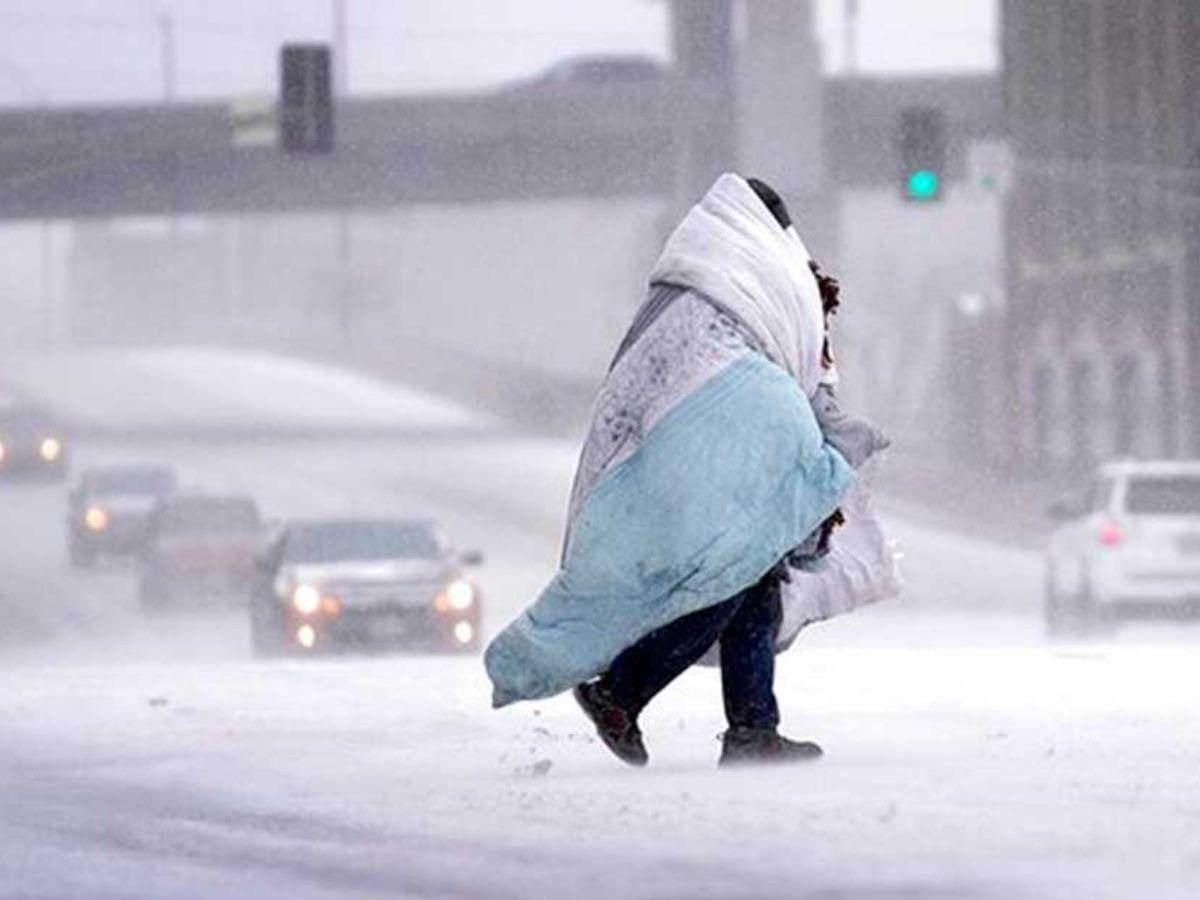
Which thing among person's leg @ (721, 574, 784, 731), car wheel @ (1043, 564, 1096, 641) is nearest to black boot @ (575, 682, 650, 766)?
person's leg @ (721, 574, 784, 731)

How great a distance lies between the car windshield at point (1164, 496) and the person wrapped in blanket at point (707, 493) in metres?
24.6

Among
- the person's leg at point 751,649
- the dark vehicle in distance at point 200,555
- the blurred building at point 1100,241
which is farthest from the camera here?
the blurred building at point 1100,241

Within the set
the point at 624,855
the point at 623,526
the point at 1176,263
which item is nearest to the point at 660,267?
the point at 623,526

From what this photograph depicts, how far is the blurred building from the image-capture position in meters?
76.2

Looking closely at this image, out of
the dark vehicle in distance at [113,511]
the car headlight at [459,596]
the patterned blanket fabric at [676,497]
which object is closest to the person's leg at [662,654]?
the patterned blanket fabric at [676,497]

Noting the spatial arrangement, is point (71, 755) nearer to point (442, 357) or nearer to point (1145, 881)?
point (1145, 881)

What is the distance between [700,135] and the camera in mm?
98625

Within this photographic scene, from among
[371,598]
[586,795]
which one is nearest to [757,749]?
[586,795]

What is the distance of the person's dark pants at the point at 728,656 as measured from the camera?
10312 mm

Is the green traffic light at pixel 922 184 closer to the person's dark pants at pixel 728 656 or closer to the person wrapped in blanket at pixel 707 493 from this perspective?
the person wrapped in blanket at pixel 707 493

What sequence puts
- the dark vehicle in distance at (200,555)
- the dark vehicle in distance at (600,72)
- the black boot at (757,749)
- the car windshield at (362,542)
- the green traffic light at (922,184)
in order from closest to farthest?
1. the black boot at (757,749)
2. the car windshield at (362,542)
3. the dark vehicle in distance at (200,555)
4. the green traffic light at (922,184)
5. the dark vehicle in distance at (600,72)

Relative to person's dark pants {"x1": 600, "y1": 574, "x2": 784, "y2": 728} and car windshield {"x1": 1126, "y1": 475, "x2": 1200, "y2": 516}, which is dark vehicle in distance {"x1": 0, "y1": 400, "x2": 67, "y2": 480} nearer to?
car windshield {"x1": 1126, "y1": 475, "x2": 1200, "y2": 516}

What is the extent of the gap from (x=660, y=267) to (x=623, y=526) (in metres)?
0.71

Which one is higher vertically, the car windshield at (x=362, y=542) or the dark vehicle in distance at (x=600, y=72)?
the dark vehicle in distance at (x=600, y=72)
